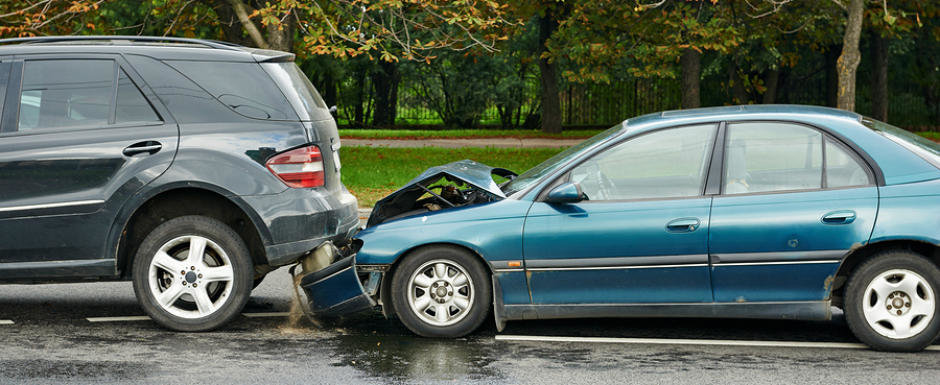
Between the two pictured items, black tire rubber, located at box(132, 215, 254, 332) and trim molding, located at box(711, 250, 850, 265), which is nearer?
trim molding, located at box(711, 250, 850, 265)

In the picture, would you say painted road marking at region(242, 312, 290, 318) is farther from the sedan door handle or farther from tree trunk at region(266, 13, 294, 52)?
tree trunk at region(266, 13, 294, 52)

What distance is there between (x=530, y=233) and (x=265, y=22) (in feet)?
31.2

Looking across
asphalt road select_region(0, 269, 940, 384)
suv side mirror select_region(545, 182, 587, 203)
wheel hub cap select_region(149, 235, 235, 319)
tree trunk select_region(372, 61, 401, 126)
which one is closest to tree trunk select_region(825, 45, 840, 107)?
tree trunk select_region(372, 61, 401, 126)

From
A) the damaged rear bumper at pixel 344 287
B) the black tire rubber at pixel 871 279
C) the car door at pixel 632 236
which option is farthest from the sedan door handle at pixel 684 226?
the damaged rear bumper at pixel 344 287

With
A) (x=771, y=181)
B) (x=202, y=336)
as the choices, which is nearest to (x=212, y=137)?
(x=202, y=336)

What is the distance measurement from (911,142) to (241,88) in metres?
4.17

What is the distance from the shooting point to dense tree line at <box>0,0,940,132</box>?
16156 mm

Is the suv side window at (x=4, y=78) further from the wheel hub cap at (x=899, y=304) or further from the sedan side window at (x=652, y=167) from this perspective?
the wheel hub cap at (x=899, y=304)

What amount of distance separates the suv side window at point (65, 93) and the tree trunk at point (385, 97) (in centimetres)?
3100

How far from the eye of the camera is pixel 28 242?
6.36 m

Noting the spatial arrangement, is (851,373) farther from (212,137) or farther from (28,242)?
(28,242)

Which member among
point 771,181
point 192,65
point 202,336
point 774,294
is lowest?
point 202,336

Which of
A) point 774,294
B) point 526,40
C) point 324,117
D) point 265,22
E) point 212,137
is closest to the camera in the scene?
point 774,294

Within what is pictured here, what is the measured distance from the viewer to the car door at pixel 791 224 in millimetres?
5922
